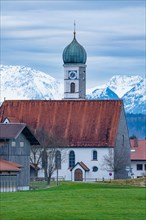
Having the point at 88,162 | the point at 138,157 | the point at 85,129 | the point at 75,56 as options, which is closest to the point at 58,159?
the point at 88,162

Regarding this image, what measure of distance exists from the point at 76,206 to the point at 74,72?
90001mm

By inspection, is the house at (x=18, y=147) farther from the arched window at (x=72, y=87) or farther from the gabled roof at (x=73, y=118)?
the arched window at (x=72, y=87)

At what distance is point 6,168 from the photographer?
94812 mm

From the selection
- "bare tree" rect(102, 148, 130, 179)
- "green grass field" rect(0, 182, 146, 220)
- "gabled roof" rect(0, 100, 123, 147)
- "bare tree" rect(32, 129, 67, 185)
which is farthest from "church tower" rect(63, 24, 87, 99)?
"green grass field" rect(0, 182, 146, 220)

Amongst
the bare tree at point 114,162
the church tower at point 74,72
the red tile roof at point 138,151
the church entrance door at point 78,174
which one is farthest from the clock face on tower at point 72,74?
the church entrance door at point 78,174

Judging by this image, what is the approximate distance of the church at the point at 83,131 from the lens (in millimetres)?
126125

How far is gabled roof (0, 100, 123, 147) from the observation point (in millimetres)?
126938

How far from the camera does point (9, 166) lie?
317ft

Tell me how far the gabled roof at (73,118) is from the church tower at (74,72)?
1872 centimetres

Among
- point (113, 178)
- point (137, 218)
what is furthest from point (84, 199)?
point (113, 178)

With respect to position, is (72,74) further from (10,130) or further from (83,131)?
(10,130)

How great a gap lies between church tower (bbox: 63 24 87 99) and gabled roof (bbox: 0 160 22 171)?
50452mm

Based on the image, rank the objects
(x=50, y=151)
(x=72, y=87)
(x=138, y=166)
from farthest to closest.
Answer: (x=72, y=87), (x=138, y=166), (x=50, y=151)

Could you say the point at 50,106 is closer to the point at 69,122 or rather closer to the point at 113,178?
the point at 69,122
